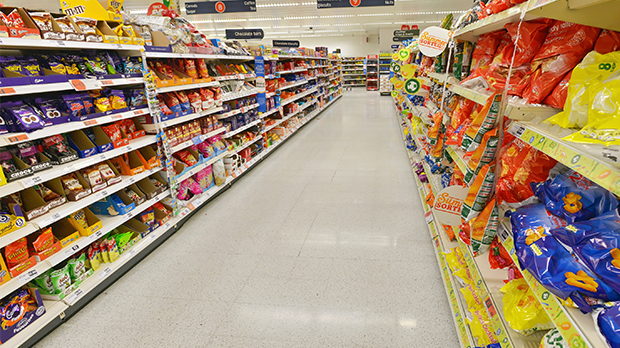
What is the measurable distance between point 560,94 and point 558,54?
0.18 meters

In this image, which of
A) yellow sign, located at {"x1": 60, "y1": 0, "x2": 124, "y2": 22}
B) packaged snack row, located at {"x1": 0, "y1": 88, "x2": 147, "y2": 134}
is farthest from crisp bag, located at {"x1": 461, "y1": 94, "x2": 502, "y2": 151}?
yellow sign, located at {"x1": 60, "y1": 0, "x2": 124, "y2": 22}

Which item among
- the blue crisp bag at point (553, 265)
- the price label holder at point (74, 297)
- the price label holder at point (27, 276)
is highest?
the blue crisp bag at point (553, 265)

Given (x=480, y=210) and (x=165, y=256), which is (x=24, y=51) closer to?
(x=165, y=256)

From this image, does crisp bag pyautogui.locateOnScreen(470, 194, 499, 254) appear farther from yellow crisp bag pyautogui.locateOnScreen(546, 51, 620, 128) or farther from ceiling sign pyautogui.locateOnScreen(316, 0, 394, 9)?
ceiling sign pyautogui.locateOnScreen(316, 0, 394, 9)

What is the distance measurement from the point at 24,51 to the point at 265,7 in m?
10.6

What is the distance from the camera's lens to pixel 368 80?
18312mm

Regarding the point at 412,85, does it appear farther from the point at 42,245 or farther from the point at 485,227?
the point at 42,245

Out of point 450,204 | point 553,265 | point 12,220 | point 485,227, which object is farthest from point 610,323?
point 12,220

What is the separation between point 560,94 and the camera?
0.99 metres

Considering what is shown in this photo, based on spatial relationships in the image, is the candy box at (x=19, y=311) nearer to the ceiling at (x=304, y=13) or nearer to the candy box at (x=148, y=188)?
the candy box at (x=148, y=188)

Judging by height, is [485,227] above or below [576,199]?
below

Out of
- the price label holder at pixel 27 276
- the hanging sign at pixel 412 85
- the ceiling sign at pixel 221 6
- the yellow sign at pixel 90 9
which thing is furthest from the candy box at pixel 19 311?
the ceiling sign at pixel 221 6

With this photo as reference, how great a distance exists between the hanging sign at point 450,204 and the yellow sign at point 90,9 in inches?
111

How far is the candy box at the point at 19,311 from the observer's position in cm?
169
